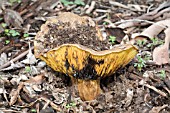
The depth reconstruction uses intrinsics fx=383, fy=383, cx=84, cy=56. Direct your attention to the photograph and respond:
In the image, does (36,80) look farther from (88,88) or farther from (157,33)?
(157,33)

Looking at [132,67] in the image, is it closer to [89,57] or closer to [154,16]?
[89,57]

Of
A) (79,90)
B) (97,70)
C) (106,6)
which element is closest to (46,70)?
(79,90)

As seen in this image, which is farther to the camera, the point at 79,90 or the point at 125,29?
the point at 125,29

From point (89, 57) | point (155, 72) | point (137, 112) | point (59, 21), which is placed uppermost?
point (59, 21)

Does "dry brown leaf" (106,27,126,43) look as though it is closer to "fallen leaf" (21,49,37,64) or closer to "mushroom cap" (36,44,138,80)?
"fallen leaf" (21,49,37,64)

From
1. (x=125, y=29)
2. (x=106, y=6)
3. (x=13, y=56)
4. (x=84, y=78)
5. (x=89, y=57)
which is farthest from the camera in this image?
(x=106, y=6)

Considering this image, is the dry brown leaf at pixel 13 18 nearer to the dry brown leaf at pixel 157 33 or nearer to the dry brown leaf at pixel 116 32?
the dry brown leaf at pixel 116 32
